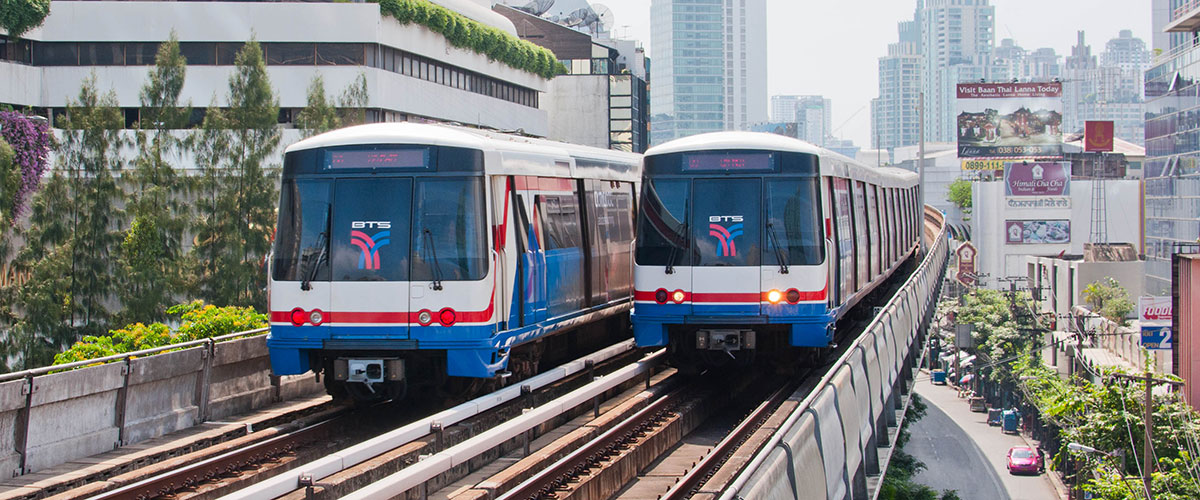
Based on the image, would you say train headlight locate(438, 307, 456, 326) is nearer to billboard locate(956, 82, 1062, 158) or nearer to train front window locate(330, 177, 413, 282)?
train front window locate(330, 177, 413, 282)

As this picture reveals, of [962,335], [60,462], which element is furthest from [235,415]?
[962,335]

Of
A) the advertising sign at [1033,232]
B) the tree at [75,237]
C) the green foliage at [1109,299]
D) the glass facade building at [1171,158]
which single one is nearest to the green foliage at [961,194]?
the advertising sign at [1033,232]

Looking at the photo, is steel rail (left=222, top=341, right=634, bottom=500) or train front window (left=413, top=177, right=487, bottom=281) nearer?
steel rail (left=222, top=341, right=634, bottom=500)

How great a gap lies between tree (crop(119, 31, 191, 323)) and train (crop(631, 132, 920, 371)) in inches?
630

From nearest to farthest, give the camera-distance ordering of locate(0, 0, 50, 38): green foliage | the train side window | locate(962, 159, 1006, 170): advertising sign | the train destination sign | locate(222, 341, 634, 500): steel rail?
locate(222, 341, 634, 500): steel rail → the train side window → the train destination sign → locate(0, 0, 50, 38): green foliage → locate(962, 159, 1006, 170): advertising sign

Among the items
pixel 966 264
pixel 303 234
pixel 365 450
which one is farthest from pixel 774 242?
pixel 966 264

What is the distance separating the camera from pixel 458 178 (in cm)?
1334

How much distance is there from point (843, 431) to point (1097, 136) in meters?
118

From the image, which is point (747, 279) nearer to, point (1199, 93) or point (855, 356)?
point (855, 356)

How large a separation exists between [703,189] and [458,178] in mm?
3570

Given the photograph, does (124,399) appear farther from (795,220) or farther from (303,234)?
(795,220)

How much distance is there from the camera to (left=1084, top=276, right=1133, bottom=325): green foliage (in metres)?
67.6

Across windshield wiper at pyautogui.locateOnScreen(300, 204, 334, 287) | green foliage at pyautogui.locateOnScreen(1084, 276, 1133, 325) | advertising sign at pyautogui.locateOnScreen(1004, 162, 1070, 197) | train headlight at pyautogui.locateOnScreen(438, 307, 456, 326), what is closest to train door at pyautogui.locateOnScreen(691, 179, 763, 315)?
train headlight at pyautogui.locateOnScreen(438, 307, 456, 326)

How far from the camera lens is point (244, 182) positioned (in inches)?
1233
